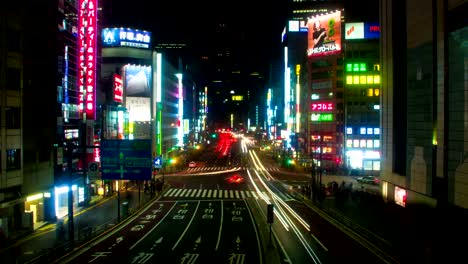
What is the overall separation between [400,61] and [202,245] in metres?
23.0

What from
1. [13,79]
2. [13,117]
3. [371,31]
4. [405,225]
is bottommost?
[405,225]

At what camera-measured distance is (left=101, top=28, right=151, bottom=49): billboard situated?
272ft

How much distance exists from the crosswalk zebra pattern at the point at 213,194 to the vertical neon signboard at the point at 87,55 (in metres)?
16.6

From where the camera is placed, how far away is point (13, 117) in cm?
3250

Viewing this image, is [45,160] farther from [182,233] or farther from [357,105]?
[357,105]

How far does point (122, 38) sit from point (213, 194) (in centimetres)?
4016

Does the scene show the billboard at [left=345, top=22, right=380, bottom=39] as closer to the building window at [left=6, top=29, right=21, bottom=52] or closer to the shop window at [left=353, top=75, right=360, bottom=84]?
the shop window at [left=353, top=75, right=360, bottom=84]

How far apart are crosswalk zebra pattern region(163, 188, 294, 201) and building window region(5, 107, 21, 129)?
25463mm

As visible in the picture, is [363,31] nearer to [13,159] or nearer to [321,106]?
[321,106]

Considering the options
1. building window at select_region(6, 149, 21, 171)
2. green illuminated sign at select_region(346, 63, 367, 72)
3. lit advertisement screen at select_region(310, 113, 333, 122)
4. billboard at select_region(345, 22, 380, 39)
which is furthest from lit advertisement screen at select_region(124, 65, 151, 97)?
building window at select_region(6, 149, 21, 171)

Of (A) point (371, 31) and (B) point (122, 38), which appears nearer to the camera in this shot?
(B) point (122, 38)

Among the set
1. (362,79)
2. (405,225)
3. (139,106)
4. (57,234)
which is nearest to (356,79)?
(362,79)

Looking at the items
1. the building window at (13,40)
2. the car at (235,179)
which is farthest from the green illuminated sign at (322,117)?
the building window at (13,40)

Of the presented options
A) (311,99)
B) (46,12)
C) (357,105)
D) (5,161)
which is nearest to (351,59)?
(357,105)
